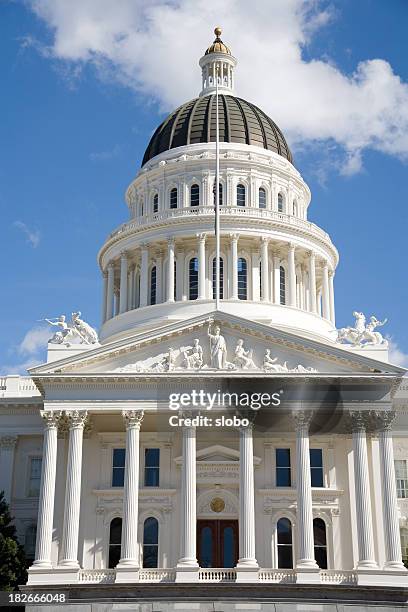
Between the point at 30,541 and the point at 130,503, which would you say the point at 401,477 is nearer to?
the point at 130,503

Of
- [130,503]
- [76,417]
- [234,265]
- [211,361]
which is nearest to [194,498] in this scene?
[130,503]

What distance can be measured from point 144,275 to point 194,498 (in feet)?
67.6

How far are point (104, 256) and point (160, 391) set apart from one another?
22.1 m

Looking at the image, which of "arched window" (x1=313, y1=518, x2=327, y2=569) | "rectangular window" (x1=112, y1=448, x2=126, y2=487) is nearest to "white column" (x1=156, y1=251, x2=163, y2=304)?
"rectangular window" (x1=112, y1=448, x2=126, y2=487)

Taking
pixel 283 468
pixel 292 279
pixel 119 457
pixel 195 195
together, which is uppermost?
pixel 195 195

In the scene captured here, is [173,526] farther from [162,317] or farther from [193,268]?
[193,268]

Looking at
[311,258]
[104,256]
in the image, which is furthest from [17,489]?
[311,258]

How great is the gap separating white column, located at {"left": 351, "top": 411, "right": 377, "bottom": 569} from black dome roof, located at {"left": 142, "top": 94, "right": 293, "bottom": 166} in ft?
88.6

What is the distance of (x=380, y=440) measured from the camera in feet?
135

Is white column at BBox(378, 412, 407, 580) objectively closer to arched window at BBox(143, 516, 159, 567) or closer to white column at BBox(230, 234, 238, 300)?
arched window at BBox(143, 516, 159, 567)

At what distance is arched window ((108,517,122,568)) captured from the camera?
1646 inches

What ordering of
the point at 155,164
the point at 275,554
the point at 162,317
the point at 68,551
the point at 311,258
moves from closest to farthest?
the point at 68,551
the point at 275,554
the point at 162,317
the point at 311,258
the point at 155,164

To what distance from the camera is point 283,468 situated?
43.5 m

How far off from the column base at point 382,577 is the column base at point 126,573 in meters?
9.46
